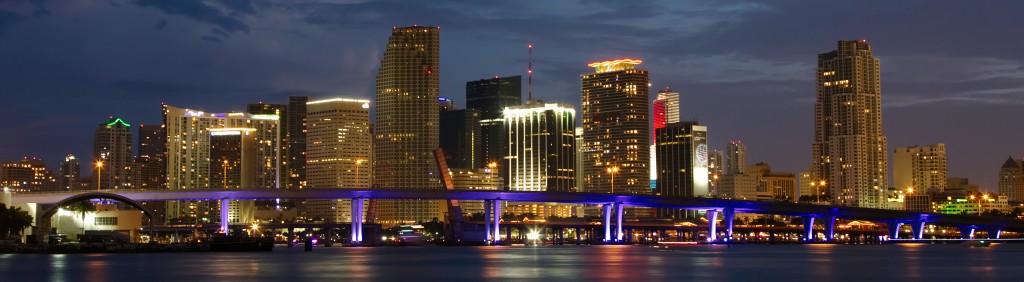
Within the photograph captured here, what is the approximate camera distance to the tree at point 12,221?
175250 millimetres

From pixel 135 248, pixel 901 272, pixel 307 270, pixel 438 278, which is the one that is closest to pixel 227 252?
pixel 135 248

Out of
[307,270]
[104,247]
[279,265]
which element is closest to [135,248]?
[104,247]

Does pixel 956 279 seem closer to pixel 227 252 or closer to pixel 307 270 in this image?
pixel 307 270

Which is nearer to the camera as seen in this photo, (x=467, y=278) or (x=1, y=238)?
(x=467, y=278)

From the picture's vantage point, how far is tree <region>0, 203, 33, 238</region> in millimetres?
175250

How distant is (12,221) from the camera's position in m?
177

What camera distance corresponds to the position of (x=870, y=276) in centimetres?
A: 9044

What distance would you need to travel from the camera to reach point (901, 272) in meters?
98.5

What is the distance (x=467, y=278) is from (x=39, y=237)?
4399 inches

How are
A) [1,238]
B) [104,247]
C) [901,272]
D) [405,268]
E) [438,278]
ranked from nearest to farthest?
[438,278] → [901,272] → [405,268] → [104,247] → [1,238]

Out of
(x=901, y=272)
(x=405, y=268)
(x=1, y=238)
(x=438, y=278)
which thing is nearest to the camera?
(x=438, y=278)

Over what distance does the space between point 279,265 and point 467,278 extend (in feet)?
92.0

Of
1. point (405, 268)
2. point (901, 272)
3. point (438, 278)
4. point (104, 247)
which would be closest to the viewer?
point (438, 278)

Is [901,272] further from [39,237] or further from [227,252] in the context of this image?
[39,237]
